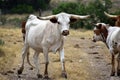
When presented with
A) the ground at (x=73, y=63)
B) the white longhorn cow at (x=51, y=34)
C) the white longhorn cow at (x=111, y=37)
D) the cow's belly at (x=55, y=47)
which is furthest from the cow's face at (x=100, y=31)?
the cow's belly at (x=55, y=47)

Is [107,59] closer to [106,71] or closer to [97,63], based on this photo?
[97,63]

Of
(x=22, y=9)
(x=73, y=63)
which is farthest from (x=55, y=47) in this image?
(x=22, y=9)

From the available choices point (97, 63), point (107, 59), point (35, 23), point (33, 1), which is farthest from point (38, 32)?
point (33, 1)

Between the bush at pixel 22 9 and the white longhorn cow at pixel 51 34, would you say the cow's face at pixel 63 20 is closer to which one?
the white longhorn cow at pixel 51 34

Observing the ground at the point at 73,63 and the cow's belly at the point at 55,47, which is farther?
the ground at the point at 73,63

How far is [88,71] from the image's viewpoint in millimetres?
17141

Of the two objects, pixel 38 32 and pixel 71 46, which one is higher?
pixel 38 32

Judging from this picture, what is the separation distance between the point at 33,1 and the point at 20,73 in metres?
51.1

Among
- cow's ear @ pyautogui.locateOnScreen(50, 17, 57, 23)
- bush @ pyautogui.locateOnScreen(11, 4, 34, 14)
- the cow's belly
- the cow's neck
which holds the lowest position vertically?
bush @ pyautogui.locateOnScreen(11, 4, 34, 14)

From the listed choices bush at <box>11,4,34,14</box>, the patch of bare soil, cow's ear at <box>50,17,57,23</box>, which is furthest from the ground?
bush at <box>11,4,34,14</box>

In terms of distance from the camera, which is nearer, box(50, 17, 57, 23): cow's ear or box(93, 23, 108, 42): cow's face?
box(50, 17, 57, 23): cow's ear

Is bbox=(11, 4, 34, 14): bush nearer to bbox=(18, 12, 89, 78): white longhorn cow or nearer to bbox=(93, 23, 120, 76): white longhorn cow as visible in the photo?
bbox=(93, 23, 120, 76): white longhorn cow

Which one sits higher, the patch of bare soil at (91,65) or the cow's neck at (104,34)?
the cow's neck at (104,34)

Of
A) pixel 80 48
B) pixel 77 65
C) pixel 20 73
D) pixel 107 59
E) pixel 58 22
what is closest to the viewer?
pixel 58 22
